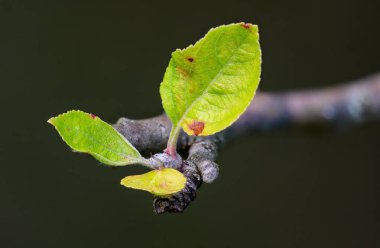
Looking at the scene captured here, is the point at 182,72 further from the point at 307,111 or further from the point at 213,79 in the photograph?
the point at 307,111

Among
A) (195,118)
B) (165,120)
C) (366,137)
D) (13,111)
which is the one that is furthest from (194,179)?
(366,137)

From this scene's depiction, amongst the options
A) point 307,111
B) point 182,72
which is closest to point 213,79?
point 182,72

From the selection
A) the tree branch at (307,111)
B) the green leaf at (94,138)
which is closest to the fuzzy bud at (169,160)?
the green leaf at (94,138)

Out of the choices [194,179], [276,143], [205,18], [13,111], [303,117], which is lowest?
[194,179]

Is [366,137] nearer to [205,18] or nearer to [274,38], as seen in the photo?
[274,38]

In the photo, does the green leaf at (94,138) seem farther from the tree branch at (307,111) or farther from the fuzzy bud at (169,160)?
the tree branch at (307,111)

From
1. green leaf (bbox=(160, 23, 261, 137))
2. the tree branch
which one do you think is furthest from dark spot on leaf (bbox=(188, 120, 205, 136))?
the tree branch

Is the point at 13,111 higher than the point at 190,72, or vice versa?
the point at 13,111

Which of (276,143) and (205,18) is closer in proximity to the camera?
(205,18)
